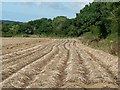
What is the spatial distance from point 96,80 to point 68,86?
2.22 m

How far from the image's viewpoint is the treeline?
3991 centimetres

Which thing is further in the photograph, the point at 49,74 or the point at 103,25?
the point at 103,25

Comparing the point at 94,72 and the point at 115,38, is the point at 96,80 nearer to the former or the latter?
the point at 94,72

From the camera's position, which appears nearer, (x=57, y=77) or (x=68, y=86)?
(x=68, y=86)

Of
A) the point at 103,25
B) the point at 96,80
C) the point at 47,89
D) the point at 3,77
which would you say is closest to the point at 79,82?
the point at 96,80

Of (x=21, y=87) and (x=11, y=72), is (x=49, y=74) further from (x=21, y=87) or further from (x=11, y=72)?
(x=21, y=87)

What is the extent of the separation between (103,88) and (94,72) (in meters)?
4.13

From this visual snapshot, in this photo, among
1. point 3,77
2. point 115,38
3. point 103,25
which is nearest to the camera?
point 3,77

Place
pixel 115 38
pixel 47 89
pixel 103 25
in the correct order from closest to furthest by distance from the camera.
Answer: pixel 47 89, pixel 115 38, pixel 103 25

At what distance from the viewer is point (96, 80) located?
1498 cm

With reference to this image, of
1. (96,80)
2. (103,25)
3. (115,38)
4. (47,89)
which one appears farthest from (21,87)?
(103,25)

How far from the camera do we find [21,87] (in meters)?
13.0

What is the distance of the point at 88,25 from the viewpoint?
104 meters

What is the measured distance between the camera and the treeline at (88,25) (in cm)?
3991
